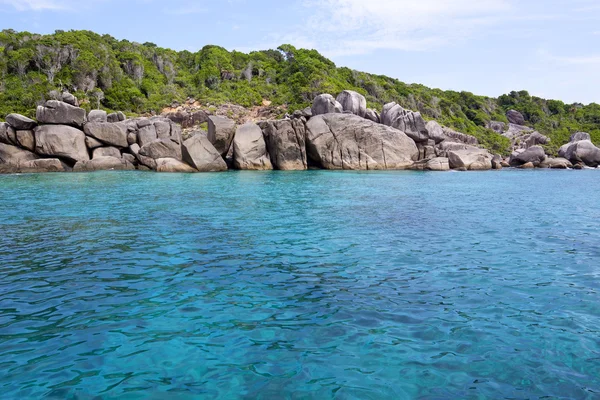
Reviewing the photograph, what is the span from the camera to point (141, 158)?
35000 millimetres

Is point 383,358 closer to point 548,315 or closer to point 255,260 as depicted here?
point 548,315

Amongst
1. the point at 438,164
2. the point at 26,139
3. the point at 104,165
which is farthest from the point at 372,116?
the point at 26,139

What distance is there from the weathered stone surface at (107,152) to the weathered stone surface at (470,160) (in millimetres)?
30203

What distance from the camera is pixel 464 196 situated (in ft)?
66.4

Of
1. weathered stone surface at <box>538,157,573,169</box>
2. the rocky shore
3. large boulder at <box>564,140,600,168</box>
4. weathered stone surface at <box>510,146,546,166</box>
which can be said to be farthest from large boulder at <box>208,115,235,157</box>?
large boulder at <box>564,140,600,168</box>

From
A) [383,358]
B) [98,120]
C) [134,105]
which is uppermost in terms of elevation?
[134,105]

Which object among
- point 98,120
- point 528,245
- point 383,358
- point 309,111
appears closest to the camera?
point 383,358

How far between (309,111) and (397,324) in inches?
1494

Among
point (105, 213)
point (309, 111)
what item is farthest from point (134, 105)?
point (105, 213)

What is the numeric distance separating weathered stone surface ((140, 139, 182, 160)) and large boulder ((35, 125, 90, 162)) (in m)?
4.68

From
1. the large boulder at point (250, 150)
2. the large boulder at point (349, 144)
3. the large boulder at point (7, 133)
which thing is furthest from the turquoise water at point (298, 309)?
the large boulder at point (349, 144)

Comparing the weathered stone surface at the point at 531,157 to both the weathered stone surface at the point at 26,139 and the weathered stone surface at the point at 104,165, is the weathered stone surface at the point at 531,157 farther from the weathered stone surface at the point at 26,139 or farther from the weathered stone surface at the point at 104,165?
the weathered stone surface at the point at 26,139

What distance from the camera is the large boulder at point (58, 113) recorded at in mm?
33812

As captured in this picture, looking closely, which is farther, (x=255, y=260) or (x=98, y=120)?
(x=98, y=120)
